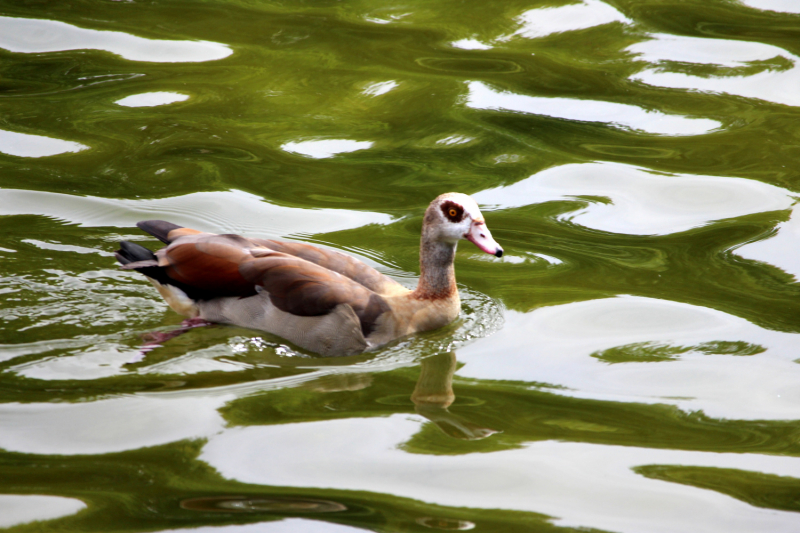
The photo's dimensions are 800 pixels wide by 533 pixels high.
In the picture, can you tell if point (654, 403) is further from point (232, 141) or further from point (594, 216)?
Answer: point (232, 141)

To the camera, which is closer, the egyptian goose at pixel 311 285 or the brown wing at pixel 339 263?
the egyptian goose at pixel 311 285

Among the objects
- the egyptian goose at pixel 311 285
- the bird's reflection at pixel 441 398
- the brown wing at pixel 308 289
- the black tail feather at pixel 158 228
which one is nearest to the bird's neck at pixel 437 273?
the egyptian goose at pixel 311 285

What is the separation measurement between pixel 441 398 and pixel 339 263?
1.59 metres

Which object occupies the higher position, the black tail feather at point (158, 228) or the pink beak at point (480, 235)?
the pink beak at point (480, 235)

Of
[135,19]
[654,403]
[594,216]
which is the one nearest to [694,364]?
[654,403]

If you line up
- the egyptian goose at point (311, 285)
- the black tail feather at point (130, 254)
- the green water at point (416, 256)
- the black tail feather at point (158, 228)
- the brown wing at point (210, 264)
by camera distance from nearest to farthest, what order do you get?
the green water at point (416, 256)
the egyptian goose at point (311, 285)
the brown wing at point (210, 264)
the black tail feather at point (130, 254)
the black tail feather at point (158, 228)

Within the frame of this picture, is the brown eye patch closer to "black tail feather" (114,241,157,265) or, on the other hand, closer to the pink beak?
the pink beak

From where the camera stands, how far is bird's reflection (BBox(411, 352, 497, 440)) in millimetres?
5137

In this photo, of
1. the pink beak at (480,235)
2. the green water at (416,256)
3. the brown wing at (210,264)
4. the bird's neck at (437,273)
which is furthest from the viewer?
the bird's neck at (437,273)

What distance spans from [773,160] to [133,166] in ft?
20.9

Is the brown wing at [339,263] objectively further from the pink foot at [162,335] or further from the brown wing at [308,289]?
the pink foot at [162,335]

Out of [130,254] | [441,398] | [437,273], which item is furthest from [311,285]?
[130,254]

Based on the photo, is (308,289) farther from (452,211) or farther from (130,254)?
(130,254)

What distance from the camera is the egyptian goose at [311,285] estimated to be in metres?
6.29
